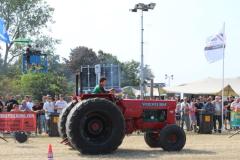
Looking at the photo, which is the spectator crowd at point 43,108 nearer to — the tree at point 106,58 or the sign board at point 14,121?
the sign board at point 14,121

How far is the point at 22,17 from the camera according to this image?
62.1m

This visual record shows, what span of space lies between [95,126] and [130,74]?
80.0m

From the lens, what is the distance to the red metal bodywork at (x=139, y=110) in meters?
15.3

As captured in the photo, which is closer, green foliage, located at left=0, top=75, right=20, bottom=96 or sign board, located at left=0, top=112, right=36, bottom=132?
sign board, located at left=0, top=112, right=36, bottom=132

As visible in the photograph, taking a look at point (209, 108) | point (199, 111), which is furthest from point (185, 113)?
point (209, 108)

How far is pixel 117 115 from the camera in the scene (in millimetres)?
14562

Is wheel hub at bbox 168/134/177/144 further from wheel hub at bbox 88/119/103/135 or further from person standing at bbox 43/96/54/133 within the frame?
person standing at bbox 43/96/54/133

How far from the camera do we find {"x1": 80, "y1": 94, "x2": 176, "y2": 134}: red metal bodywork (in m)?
15.3

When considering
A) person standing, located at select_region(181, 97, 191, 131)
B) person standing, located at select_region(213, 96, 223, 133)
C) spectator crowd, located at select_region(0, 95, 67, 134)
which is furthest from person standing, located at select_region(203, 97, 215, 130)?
spectator crowd, located at select_region(0, 95, 67, 134)

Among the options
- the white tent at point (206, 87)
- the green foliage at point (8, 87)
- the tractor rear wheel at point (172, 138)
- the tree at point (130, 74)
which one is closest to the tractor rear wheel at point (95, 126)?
the tractor rear wheel at point (172, 138)

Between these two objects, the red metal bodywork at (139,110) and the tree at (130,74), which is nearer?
the red metal bodywork at (139,110)

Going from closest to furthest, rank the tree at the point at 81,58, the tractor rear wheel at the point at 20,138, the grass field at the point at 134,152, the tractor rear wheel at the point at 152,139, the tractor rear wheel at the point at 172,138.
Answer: the grass field at the point at 134,152
the tractor rear wheel at the point at 172,138
the tractor rear wheel at the point at 152,139
the tractor rear wheel at the point at 20,138
the tree at the point at 81,58

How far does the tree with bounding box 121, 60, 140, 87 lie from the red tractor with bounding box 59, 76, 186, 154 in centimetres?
7162

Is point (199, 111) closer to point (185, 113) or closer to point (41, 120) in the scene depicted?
point (185, 113)
